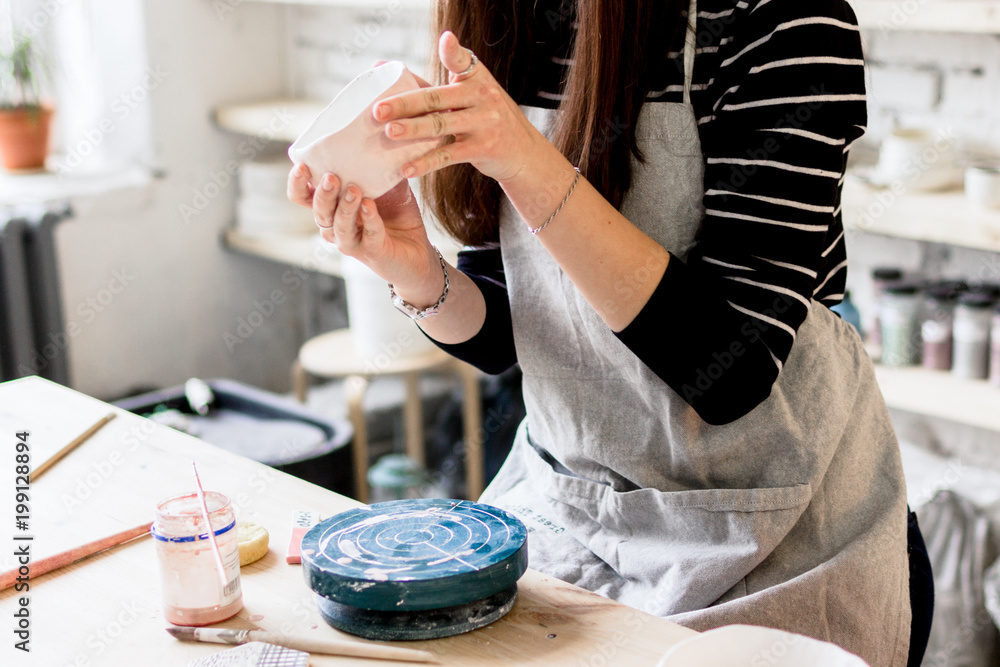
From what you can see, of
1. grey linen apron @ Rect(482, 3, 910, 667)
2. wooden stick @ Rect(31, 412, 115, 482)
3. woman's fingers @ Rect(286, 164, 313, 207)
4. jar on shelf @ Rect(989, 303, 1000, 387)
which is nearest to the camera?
woman's fingers @ Rect(286, 164, 313, 207)

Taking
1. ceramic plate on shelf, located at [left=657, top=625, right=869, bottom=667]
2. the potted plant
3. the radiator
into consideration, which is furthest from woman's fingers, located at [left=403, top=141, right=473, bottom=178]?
the potted plant

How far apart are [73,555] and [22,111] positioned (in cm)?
199

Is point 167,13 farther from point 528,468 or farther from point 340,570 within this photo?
point 340,570

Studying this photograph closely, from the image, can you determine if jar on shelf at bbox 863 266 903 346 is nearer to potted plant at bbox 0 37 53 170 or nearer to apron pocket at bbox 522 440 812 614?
apron pocket at bbox 522 440 812 614

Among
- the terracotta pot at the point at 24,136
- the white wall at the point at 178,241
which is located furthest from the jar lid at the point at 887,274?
the terracotta pot at the point at 24,136

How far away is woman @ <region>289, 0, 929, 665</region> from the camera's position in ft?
2.84

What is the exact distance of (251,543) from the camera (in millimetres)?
850

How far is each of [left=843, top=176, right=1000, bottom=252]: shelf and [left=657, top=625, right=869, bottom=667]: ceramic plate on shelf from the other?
46.5 inches

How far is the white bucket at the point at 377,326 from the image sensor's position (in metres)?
2.19

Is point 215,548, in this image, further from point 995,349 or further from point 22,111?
point 22,111

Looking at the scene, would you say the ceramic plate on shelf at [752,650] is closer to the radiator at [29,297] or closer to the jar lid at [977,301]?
the jar lid at [977,301]

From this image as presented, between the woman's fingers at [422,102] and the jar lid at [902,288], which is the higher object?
the woman's fingers at [422,102]

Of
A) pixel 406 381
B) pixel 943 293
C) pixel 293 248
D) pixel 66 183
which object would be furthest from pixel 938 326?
pixel 66 183

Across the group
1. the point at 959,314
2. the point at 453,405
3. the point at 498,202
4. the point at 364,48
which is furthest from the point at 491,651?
the point at 364,48
